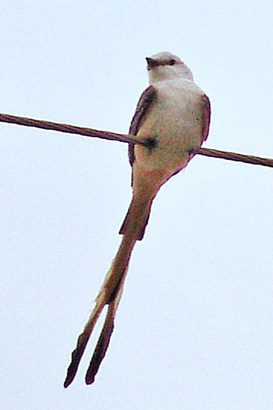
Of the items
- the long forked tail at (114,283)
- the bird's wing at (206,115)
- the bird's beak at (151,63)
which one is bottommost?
the long forked tail at (114,283)

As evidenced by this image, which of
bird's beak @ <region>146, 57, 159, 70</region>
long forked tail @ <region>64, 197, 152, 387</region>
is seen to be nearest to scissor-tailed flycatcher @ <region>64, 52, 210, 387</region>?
long forked tail @ <region>64, 197, 152, 387</region>

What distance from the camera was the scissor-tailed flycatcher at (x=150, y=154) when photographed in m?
4.03

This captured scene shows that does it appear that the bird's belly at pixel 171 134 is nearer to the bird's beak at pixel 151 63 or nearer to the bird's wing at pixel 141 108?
the bird's wing at pixel 141 108

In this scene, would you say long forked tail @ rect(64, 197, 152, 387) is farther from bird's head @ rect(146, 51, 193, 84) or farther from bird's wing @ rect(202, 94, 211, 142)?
bird's head @ rect(146, 51, 193, 84)

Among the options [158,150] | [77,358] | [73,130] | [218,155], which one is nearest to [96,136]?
[73,130]

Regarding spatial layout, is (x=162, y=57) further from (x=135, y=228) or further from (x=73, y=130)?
(x=73, y=130)

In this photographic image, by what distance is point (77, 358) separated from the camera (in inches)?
156

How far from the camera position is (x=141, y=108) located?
163 inches

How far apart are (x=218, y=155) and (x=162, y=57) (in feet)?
3.32

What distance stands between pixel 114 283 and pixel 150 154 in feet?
1.78

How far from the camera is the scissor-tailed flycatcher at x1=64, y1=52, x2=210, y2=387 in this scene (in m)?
4.03

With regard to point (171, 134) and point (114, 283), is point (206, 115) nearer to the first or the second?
point (171, 134)

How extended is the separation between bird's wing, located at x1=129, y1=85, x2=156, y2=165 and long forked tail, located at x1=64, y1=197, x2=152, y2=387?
235 millimetres

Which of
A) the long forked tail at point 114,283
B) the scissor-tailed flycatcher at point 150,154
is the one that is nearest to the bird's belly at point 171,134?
the scissor-tailed flycatcher at point 150,154
